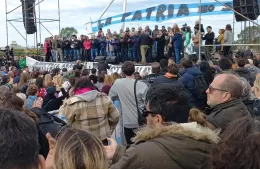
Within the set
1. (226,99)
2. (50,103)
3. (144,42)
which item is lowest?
(50,103)

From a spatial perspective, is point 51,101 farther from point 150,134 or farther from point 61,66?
point 61,66

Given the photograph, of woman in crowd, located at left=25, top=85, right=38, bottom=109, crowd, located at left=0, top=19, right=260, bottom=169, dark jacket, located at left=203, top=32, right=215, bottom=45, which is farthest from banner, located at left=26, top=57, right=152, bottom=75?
crowd, located at left=0, top=19, right=260, bottom=169

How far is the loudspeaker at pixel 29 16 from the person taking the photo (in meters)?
23.4

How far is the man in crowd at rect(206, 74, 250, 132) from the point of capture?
3.45 metres

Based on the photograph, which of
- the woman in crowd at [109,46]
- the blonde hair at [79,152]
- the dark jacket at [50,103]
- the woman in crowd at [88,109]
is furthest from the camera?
the woman in crowd at [109,46]

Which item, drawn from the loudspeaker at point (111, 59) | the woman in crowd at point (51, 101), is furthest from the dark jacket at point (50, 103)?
the loudspeaker at point (111, 59)

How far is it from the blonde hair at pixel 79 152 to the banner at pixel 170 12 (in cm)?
1480

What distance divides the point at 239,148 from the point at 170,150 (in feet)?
1.56

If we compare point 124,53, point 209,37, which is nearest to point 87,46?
point 124,53

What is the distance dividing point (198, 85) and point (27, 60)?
19.7m

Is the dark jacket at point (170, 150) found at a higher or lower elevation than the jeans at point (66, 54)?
lower

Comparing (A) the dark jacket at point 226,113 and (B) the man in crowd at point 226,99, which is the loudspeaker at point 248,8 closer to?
(B) the man in crowd at point 226,99

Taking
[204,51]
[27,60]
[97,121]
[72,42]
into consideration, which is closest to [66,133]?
[97,121]

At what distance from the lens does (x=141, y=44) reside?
18.1 m
